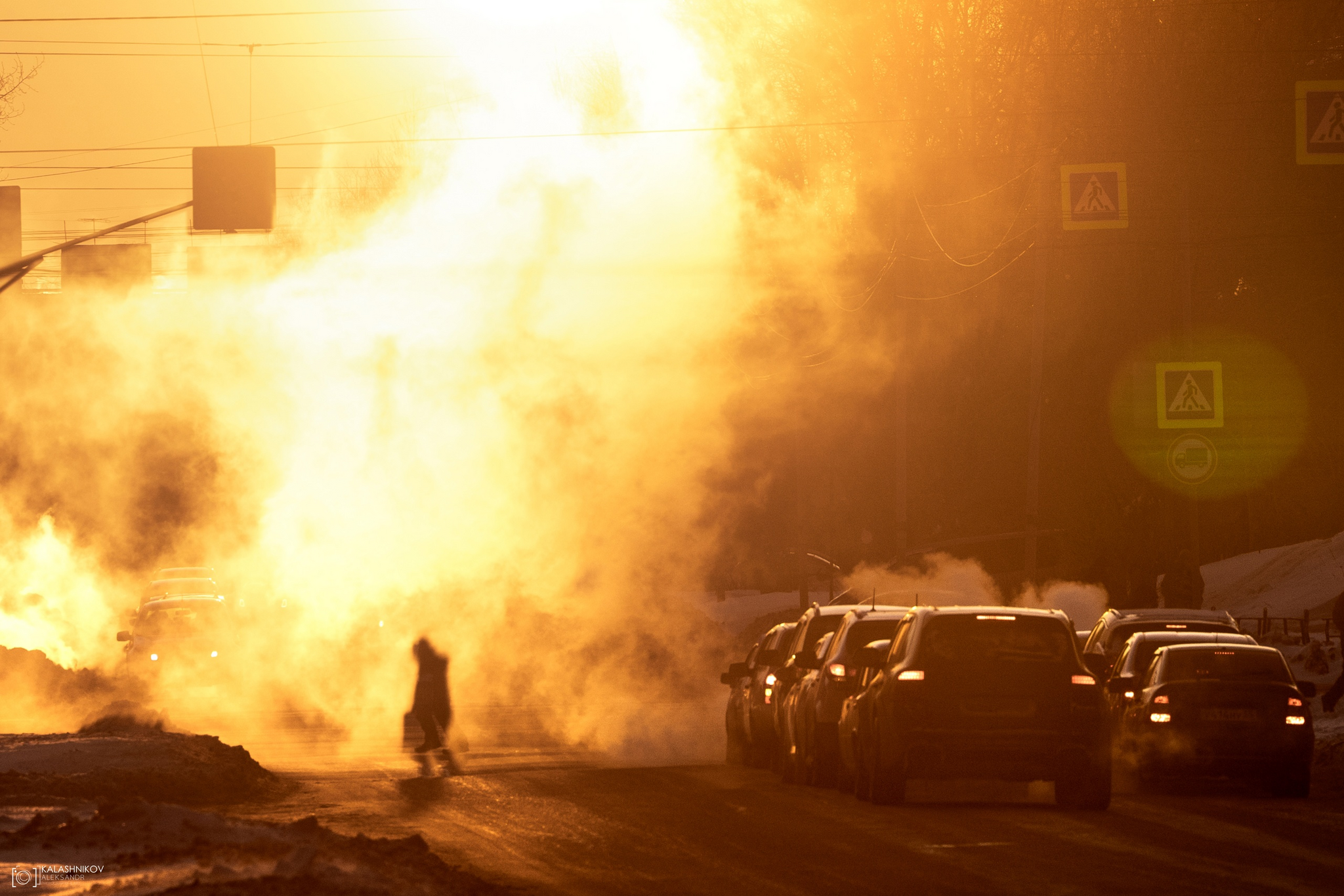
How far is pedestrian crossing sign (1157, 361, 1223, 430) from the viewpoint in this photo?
25125mm

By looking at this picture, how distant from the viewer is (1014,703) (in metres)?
14.5

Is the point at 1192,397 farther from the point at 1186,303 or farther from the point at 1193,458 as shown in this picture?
the point at 1186,303

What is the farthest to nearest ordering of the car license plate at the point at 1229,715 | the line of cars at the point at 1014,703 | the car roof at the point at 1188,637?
the car roof at the point at 1188,637, the car license plate at the point at 1229,715, the line of cars at the point at 1014,703

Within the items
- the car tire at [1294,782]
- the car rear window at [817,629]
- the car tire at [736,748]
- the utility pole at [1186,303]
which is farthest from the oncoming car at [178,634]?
the car tire at [1294,782]

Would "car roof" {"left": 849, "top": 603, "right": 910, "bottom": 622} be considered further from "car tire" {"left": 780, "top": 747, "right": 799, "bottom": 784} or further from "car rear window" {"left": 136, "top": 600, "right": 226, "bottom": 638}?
"car rear window" {"left": 136, "top": 600, "right": 226, "bottom": 638}

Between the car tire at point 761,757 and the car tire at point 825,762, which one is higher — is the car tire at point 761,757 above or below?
below

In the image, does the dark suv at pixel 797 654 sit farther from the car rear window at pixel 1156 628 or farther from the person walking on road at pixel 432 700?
the person walking on road at pixel 432 700

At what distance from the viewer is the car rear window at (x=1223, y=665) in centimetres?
1698

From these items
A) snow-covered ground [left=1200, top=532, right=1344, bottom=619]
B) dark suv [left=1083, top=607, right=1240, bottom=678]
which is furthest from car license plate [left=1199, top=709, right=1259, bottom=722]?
snow-covered ground [left=1200, top=532, right=1344, bottom=619]

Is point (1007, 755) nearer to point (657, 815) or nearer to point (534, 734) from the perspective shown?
point (657, 815)

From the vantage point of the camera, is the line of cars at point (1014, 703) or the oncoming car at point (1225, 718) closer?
the line of cars at point (1014, 703)

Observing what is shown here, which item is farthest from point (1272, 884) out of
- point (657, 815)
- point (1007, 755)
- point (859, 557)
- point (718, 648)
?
point (859, 557)

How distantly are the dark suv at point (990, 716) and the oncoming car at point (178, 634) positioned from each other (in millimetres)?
20038

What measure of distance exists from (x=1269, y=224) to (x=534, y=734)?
26620 millimetres
